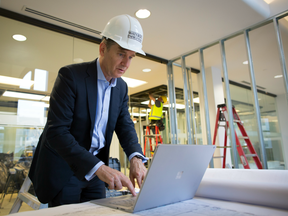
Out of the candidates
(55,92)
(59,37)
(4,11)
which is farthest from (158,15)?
(55,92)

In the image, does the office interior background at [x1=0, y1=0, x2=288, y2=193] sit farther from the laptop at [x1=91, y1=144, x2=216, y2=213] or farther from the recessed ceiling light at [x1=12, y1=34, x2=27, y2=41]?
the laptop at [x1=91, y1=144, x2=216, y2=213]

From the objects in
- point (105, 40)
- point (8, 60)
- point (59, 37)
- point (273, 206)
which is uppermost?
point (59, 37)

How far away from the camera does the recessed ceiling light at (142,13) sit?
3045mm

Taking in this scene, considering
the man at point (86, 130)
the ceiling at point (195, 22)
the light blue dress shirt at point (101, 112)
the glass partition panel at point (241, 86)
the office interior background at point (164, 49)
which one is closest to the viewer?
the man at point (86, 130)

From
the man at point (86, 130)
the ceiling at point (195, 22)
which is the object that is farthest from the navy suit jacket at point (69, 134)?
the ceiling at point (195, 22)

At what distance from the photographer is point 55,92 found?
1.01 m

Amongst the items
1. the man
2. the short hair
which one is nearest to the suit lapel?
the man

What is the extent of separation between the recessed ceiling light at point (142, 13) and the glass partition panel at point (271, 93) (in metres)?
1.84

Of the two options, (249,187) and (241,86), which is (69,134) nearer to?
(249,187)

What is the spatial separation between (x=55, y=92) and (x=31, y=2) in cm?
238

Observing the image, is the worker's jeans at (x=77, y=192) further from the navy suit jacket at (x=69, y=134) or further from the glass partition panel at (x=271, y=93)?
the glass partition panel at (x=271, y=93)

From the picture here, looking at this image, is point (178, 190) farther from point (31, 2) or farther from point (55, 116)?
point (31, 2)

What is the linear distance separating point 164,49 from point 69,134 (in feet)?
12.0

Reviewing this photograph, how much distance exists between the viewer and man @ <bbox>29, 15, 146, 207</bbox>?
0.90m
